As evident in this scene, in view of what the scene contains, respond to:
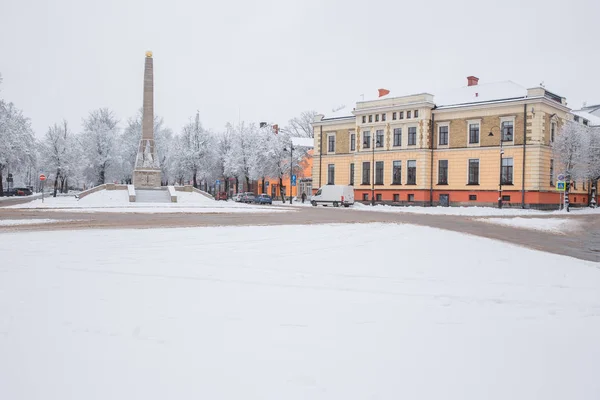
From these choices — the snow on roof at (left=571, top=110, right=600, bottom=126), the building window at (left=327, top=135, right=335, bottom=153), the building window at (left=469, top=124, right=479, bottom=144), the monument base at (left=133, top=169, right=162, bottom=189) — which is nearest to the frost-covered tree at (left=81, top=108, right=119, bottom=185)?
the monument base at (left=133, top=169, right=162, bottom=189)

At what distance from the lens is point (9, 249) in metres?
10.2

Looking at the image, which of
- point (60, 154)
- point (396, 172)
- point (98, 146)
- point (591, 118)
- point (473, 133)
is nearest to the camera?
point (473, 133)

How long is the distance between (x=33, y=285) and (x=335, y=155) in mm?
50841

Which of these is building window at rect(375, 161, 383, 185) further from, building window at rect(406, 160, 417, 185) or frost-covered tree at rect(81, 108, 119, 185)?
frost-covered tree at rect(81, 108, 119, 185)

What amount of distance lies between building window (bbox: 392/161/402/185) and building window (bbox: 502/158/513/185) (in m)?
10.3

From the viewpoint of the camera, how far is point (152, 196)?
1786 inches

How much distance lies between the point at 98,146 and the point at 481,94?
49.3 metres

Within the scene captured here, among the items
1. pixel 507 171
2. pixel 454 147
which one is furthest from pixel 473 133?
pixel 507 171

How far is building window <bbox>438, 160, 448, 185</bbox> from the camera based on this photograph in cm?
4825

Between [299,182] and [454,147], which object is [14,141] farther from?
[454,147]

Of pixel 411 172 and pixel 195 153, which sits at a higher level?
pixel 195 153

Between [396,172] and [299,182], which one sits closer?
[396,172]

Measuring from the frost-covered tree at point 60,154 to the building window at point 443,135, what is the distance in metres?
45.6

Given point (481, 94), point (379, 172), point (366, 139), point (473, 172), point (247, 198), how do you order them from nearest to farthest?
Result: point (473, 172)
point (481, 94)
point (379, 172)
point (366, 139)
point (247, 198)
